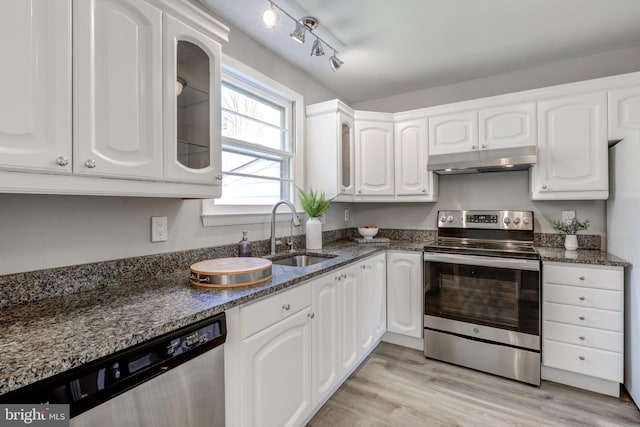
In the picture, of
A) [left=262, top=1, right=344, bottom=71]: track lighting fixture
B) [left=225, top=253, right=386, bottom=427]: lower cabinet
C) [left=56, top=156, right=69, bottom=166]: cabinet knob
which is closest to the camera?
[left=56, top=156, right=69, bottom=166]: cabinet knob

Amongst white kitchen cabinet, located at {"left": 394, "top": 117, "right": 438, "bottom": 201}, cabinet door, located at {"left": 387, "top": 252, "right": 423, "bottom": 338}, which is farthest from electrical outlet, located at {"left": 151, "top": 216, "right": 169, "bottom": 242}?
white kitchen cabinet, located at {"left": 394, "top": 117, "right": 438, "bottom": 201}

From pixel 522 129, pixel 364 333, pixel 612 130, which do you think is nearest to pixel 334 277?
pixel 364 333

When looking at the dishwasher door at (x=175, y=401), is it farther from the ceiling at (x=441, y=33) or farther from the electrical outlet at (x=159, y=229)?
the ceiling at (x=441, y=33)

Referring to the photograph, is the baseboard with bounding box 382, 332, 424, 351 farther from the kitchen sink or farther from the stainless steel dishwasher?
the stainless steel dishwasher

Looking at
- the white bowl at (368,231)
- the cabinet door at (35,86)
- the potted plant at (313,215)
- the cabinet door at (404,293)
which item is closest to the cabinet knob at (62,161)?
the cabinet door at (35,86)

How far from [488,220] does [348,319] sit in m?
1.64

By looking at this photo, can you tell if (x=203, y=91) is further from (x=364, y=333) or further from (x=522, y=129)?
(x=522, y=129)

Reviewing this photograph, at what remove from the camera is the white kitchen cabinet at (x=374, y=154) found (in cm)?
301

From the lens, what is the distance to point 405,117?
9.75 feet

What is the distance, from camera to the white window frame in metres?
A: 1.95

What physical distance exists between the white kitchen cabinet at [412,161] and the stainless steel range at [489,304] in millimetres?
639

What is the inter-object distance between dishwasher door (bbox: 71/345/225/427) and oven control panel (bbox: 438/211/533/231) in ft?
8.19

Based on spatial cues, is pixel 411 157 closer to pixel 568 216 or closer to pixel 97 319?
pixel 568 216

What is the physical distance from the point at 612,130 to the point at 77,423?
3.24 m
